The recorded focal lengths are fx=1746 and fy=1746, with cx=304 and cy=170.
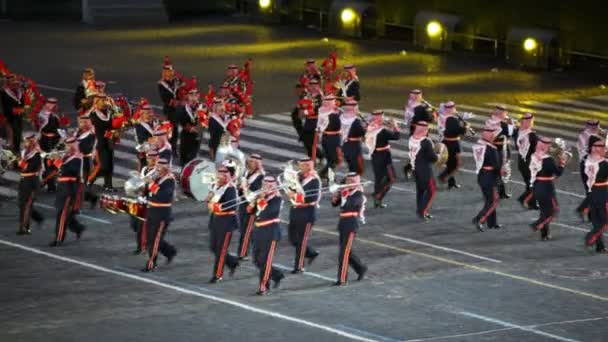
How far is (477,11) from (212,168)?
22.6m

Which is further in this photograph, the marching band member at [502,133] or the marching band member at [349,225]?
the marching band member at [502,133]

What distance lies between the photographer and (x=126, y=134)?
4078cm

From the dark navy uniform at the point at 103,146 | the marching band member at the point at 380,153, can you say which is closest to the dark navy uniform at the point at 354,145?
the marching band member at the point at 380,153

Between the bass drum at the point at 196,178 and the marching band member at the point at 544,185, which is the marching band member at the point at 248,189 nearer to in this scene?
the bass drum at the point at 196,178

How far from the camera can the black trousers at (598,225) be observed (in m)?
29.5

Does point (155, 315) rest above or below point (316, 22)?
below

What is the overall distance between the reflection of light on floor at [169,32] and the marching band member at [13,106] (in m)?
17.9

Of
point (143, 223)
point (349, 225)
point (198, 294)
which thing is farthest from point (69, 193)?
point (349, 225)

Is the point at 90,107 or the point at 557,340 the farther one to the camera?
the point at 90,107

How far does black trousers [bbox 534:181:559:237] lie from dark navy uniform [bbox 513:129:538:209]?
2244mm

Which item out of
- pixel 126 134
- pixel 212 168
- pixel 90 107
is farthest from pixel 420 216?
pixel 126 134

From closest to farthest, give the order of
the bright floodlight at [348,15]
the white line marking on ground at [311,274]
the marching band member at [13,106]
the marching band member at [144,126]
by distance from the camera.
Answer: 1. the white line marking on ground at [311,274]
2. the marching band member at [144,126]
3. the marching band member at [13,106]
4. the bright floodlight at [348,15]

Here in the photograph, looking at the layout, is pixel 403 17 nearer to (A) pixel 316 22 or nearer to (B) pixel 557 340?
(A) pixel 316 22

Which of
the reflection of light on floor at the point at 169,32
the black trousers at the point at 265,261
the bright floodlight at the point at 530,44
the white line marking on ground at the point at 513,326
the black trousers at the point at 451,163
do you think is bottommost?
the white line marking on ground at the point at 513,326
